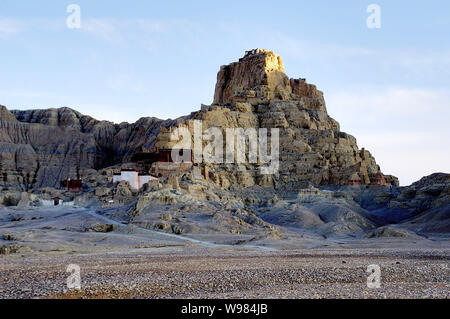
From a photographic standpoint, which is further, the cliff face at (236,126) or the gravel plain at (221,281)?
the cliff face at (236,126)

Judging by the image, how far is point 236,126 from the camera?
92.1 m

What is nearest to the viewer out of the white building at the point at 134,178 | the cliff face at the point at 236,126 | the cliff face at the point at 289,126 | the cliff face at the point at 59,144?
the white building at the point at 134,178

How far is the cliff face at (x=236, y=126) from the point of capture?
284 ft

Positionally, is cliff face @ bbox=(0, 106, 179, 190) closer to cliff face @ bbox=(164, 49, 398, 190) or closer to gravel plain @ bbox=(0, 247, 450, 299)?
cliff face @ bbox=(164, 49, 398, 190)

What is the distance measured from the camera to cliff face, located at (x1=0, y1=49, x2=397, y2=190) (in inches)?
3406

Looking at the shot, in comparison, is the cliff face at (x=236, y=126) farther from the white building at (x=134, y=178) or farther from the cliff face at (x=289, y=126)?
the white building at (x=134, y=178)

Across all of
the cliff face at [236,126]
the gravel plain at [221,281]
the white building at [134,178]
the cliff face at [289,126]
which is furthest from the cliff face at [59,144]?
the gravel plain at [221,281]

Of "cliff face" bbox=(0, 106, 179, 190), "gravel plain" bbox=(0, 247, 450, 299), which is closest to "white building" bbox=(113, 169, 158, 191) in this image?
"gravel plain" bbox=(0, 247, 450, 299)

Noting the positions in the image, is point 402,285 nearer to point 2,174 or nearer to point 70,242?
point 70,242

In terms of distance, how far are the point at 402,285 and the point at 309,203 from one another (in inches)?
2197

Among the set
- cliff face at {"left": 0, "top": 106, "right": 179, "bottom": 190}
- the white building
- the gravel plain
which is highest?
cliff face at {"left": 0, "top": 106, "right": 179, "bottom": 190}

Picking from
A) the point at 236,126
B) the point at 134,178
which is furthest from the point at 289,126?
the point at 134,178

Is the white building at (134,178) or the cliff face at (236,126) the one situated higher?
the cliff face at (236,126)

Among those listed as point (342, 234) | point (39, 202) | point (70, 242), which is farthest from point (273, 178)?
point (70, 242)
